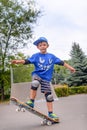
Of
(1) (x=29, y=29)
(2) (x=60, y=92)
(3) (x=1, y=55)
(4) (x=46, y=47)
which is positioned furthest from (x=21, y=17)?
(4) (x=46, y=47)

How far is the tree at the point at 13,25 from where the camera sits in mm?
30312

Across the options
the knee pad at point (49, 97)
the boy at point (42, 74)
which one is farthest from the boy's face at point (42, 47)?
the knee pad at point (49, 97)

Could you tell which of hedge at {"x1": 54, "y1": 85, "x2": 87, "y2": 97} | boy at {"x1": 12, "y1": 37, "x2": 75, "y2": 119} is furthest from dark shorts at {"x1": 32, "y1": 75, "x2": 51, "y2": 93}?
hedge at {"x1": 54, "y1": 85, "x2": 87, "y2": 97}

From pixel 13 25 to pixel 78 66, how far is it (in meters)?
7.32

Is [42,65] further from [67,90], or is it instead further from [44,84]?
[67,90]

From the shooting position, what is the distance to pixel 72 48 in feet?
118

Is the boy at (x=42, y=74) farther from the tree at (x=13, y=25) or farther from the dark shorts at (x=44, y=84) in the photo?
the tree at (x=13, y=25)

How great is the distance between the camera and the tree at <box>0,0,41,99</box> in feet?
99.5

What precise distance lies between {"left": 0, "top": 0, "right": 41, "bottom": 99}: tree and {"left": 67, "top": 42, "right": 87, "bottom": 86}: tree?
224 inches

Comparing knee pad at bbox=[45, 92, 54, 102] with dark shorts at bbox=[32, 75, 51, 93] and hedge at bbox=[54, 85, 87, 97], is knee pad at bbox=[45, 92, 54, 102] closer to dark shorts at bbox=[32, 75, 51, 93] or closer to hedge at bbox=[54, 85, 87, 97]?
dark shorts at bbox=[32, 75, 51, 93]

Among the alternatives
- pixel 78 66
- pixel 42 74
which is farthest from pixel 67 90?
pixel 42 74

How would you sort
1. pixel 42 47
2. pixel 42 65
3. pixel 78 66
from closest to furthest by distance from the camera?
pixel 42 65, pixel 42 47, pixel 78 66

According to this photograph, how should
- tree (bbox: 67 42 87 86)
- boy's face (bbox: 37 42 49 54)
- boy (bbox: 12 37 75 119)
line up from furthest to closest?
tree (bbox: 67 42 87 86) < boy's face (bbox: 37 42 49 54) < boy (bbox: 12 37 75 119)

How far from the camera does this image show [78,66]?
34125 millimetres
